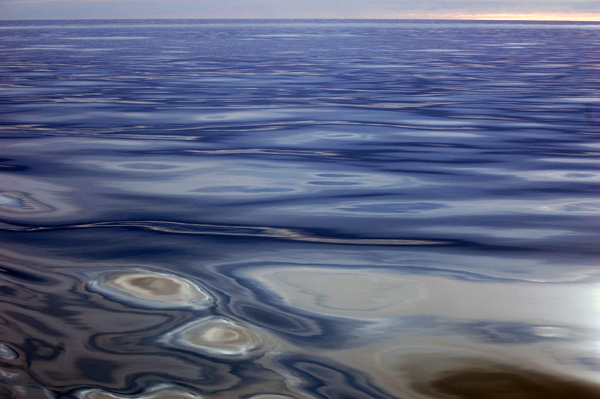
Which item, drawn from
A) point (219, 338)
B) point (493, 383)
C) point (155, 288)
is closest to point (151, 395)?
point (219, 338)

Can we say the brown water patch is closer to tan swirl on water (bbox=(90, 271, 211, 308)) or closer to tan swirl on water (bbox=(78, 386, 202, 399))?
tan swirl on water (bbox=(78, 386, 202, 399))

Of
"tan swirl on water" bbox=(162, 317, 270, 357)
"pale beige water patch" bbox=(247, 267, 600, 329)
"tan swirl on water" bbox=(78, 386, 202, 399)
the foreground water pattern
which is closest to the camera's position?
"tan swirl on water" bbox=(78, 386, 202, 399)

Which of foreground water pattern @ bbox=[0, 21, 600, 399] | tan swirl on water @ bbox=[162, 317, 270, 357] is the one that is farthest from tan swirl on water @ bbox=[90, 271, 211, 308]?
tan swirl on water @ bbox=[162, 317, 270, 357]

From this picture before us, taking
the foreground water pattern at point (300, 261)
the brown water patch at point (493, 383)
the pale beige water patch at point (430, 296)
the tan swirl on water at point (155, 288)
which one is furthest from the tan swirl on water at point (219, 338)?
the brown water patch at point (493, 383)

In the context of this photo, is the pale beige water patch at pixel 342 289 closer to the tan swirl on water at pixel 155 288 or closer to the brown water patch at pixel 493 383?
the tan swirl on water at pixel 155 288

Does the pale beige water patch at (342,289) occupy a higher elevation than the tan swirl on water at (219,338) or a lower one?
higher

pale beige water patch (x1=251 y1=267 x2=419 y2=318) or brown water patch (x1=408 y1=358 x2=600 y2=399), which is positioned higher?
pale beige water patch (x1=251 y1=267 x2=419 y2=318)

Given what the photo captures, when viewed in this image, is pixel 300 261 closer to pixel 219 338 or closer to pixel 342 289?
pixel 342 289

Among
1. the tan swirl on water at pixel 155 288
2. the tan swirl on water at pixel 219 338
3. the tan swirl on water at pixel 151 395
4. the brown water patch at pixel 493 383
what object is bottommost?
the tan swirl on water at pixel 151 395
